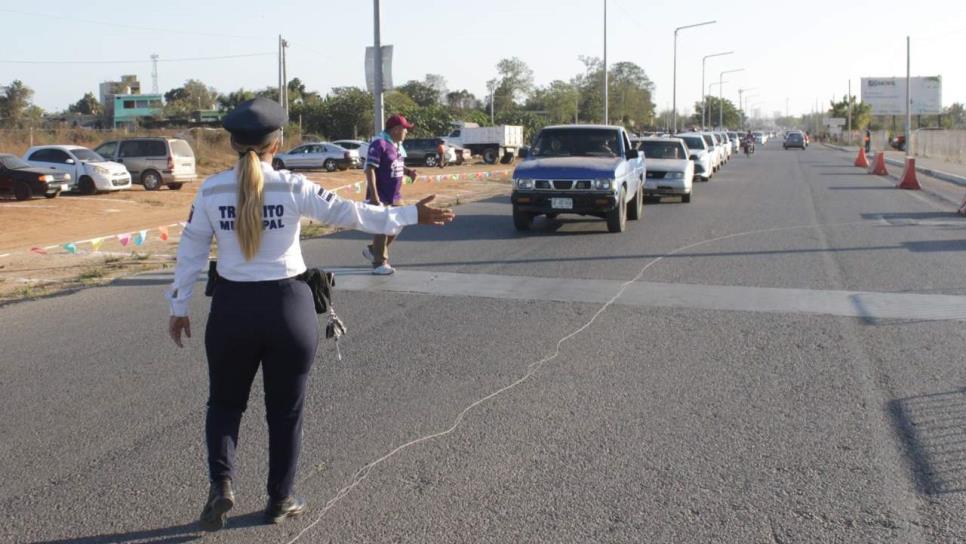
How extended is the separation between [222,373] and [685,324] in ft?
17.7

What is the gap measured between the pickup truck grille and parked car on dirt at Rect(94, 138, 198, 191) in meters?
16.9

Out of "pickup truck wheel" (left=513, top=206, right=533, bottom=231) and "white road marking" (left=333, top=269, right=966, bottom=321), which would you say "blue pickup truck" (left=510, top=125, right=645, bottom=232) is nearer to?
"pickup truck wheel" (left=513, top=206, right=533, bottom=231)

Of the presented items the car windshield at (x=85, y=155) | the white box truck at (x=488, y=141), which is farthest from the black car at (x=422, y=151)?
the car windshield at (x=85, y=155)

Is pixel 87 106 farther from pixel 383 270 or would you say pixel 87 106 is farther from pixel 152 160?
pixel 383 270

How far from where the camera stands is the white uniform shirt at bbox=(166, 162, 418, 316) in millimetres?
4059

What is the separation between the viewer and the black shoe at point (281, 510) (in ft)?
14.2

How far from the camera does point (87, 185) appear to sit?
2647cm

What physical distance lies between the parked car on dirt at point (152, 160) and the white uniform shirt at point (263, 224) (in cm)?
2586

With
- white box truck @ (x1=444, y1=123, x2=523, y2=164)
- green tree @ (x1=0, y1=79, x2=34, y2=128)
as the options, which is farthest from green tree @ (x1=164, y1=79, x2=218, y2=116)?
white box truck @ (x1=444, y1=123, x2=523, y2=164)

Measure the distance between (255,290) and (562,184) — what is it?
11.4 m

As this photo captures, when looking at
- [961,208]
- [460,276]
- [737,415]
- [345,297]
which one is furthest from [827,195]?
[737,415]

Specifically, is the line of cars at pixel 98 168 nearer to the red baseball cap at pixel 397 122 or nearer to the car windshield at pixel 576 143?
the car windshield at pixel 576 143

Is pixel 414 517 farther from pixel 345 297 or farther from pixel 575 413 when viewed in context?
pixel 345 297

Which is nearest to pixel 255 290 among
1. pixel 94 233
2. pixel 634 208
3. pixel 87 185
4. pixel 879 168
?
pixel 634 208
